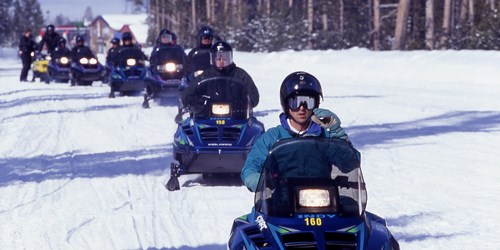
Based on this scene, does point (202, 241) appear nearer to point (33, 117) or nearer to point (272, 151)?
point (272, 151)

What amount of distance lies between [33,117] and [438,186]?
1160 centimetres

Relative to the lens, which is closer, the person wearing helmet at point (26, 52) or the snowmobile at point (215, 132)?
the snowmobile at point (215, 132)

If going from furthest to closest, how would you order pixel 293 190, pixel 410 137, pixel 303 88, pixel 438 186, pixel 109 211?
pixel 410 137
pixel 438 186
pixel 109 211
pixel 303 88
pixel 293 190

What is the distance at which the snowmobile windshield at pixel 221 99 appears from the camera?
456 inches

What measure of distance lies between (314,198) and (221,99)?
621 cm

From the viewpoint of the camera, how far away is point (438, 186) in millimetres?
10797

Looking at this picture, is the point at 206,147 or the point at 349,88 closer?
the point at 206,147

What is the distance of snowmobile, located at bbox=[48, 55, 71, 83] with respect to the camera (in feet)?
108

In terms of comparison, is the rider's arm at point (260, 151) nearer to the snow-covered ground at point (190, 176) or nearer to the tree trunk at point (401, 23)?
the snow-covered ground at point (190, 176)

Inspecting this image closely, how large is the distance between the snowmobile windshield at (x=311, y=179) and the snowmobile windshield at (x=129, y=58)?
66.0ft

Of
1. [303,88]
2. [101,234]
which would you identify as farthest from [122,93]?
[303,88]

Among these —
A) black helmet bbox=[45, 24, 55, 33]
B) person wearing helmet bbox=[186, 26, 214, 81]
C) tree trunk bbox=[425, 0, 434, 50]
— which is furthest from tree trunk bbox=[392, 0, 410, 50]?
person wearing helmet bbox=[186, 26, 214, 81]

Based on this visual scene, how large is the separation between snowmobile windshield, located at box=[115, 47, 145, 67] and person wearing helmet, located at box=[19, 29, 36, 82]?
441 inches

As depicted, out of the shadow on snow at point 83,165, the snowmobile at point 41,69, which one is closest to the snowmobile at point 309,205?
the shadow on snow at point 83,165
